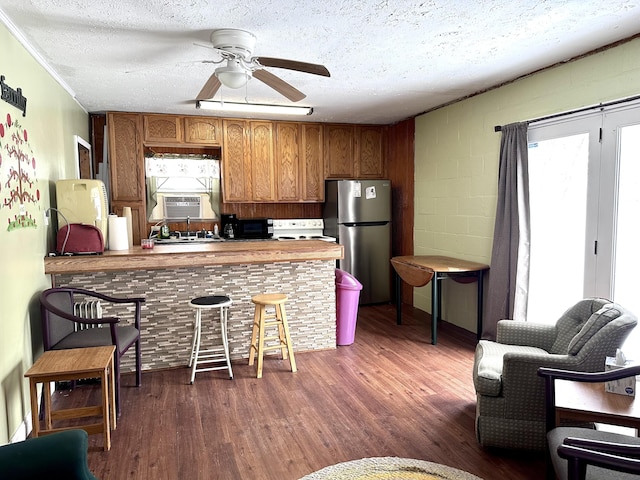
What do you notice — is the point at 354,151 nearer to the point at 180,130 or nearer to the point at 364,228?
the point at 364,228

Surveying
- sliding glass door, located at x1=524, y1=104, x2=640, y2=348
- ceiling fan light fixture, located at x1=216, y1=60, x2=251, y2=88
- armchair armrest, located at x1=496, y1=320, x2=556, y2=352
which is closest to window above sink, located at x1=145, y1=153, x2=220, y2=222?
ceiling fan light fixture, located at x1=216, y1=60, x2=251, y2=88

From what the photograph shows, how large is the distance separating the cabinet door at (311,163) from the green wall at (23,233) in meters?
2.89

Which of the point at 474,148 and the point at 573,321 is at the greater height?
the point at 474,148

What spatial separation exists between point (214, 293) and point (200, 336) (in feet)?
1.23

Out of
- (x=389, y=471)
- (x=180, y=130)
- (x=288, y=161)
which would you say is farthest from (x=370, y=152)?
(x=389, y=471)

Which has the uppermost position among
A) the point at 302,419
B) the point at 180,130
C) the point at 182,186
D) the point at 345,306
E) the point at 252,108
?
the point at 252,108

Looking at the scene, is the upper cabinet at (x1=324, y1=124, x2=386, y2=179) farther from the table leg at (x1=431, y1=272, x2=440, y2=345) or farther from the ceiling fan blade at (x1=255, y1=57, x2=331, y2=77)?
the ceiling fan blade at (x1=255, y1=57, x2=331, y2=77)

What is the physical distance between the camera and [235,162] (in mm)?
5453

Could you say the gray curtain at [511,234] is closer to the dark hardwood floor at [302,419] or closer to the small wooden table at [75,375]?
the dark hardwood floor at [302,419]

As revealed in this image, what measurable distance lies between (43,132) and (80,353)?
5.42 feet

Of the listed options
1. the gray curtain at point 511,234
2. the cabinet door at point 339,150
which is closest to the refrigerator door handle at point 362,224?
the cabinet door at point 339,150

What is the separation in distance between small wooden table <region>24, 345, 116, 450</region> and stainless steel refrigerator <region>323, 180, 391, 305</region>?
3.40 metres

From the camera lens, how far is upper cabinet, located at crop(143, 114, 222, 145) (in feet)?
16.9

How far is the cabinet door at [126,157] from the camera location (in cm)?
501
